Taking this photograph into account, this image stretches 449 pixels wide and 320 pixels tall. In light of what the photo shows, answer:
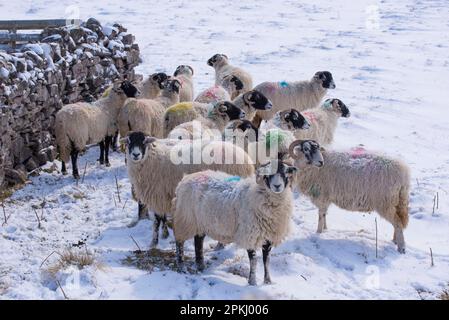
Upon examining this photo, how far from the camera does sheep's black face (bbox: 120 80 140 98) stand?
10461 mm

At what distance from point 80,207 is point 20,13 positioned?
1903 centimetres

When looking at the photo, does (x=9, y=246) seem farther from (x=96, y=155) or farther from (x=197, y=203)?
(x=96, y=155)

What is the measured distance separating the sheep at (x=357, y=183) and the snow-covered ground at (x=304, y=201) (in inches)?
17.2

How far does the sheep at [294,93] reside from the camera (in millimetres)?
11711

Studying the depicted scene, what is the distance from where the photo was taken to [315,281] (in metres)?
6.25

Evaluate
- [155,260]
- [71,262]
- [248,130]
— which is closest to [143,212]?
[155,260]

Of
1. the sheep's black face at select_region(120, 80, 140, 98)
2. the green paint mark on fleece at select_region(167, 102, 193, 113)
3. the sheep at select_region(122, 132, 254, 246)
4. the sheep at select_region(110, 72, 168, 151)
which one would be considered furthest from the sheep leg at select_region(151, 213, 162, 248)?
the sheep at select_region(110, 72, 168, 151)

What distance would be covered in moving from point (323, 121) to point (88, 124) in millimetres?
4083

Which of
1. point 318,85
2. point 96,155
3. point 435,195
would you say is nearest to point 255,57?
point 318,85

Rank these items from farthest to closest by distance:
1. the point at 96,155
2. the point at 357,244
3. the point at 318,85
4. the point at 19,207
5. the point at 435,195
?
the point at 318,85 < the point at 96,155 < the point at 435,195 < the point at 19,207 < the point at 357,244

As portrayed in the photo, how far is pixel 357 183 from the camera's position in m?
7.39

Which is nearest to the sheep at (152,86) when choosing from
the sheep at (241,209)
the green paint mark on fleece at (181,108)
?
the green paint mark on fleece at (181,108)

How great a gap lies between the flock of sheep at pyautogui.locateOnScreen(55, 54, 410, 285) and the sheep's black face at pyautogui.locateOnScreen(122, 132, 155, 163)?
1 cm

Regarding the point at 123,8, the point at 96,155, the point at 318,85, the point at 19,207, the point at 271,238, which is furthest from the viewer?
the point at 123,8
